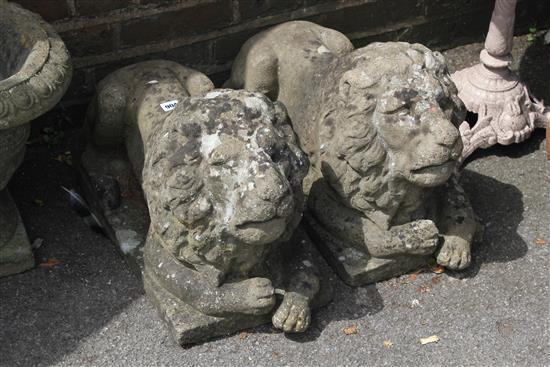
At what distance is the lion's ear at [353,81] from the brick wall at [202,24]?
134 centimetres

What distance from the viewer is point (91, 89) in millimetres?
5254


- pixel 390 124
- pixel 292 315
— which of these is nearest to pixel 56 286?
pixel 292 315

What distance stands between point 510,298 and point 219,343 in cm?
133

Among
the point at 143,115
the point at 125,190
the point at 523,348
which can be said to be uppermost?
the point at 143,115

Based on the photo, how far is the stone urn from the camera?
395 centimetres

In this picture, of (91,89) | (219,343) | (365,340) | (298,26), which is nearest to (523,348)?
(365,340)

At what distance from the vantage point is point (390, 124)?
402cm

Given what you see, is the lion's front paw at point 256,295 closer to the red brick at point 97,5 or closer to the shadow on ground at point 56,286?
the shadow on ground at point 56,286

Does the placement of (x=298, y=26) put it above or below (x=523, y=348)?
above

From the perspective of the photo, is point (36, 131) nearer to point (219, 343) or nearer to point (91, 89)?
point (91, 89)

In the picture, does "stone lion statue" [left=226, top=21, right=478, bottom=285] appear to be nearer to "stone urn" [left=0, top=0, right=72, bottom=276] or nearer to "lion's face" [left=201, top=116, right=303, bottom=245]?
"lion's face" [left=201, top=116, right=303, bottom=245]

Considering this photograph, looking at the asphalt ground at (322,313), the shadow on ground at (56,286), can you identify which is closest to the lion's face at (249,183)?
the asphalt ground at (322,313)

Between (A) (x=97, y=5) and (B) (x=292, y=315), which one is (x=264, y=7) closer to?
(A) (x=97, y=5)

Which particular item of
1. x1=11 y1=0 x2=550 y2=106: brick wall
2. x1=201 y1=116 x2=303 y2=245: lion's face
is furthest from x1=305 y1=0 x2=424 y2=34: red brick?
x1=201 y1=116 x2=303 y2=245: lion's face
